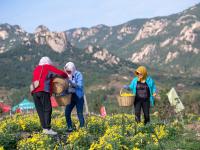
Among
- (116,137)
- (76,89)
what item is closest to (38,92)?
(76,89)

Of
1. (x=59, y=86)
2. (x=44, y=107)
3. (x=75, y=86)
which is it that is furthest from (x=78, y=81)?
(x=44, y=107)

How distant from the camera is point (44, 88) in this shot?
1034 cm

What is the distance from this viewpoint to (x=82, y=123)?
1184cm

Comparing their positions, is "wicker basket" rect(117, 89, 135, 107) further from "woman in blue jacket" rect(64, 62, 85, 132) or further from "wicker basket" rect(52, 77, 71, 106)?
"wicker basket" rect(52, 77, 71, 106)

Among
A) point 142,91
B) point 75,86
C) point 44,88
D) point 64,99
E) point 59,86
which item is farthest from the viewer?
point 142,91

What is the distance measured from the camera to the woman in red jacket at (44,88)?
10328mm

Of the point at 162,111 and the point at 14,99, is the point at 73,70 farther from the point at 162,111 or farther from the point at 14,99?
the point at 14,99

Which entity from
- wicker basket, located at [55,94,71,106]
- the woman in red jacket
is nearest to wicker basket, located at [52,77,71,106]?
wicker basket, located at [55,94,71,106]

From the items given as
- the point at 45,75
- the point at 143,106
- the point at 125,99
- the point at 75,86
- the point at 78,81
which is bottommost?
the point at 143,106

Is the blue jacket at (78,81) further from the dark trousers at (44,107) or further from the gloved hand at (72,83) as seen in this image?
the dark trousers at (44,107)

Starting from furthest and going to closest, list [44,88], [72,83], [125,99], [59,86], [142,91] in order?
[142,91] < [125,99] < [72,83] < [59,86] < [44,88]

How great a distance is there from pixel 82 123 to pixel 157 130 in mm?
2111

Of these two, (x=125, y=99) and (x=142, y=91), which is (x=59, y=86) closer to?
(x=125, y=99)

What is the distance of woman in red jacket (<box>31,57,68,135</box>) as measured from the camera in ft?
33.9
